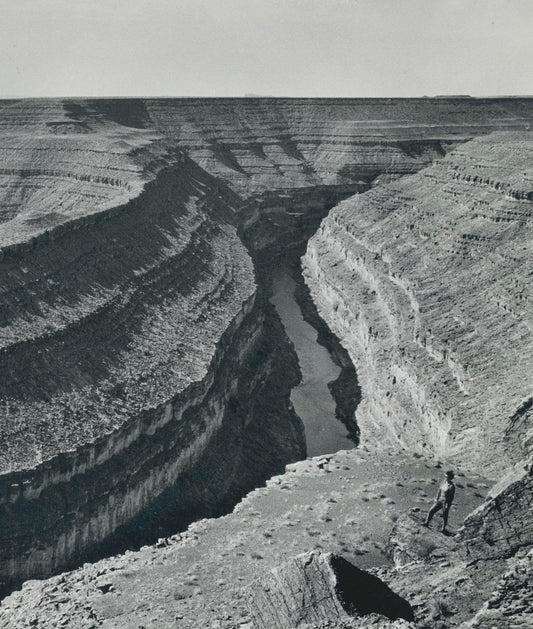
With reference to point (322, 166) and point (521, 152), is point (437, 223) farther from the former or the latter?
point (322, 166)

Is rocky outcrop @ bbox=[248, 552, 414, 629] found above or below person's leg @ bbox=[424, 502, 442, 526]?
below

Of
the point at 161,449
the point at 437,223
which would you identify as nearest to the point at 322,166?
the point at 437,223

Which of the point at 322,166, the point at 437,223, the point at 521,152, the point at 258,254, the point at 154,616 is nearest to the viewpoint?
the point at 154,616

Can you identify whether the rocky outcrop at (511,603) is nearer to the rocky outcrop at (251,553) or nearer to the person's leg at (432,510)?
the rocky outcrop at (251,553)

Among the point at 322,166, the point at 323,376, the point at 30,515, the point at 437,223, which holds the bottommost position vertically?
the point at 30,515

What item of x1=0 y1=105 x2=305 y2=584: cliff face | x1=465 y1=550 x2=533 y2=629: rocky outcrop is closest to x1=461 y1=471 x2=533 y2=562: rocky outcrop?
x1=465 y1=550 x2=533 y2=629: rocky outcrop

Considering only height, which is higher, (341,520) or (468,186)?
(468,186)

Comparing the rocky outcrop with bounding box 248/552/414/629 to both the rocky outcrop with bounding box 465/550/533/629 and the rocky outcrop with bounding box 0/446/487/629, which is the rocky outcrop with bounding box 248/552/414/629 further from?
the rocky outcrop with bounding box 465/550/533/629
